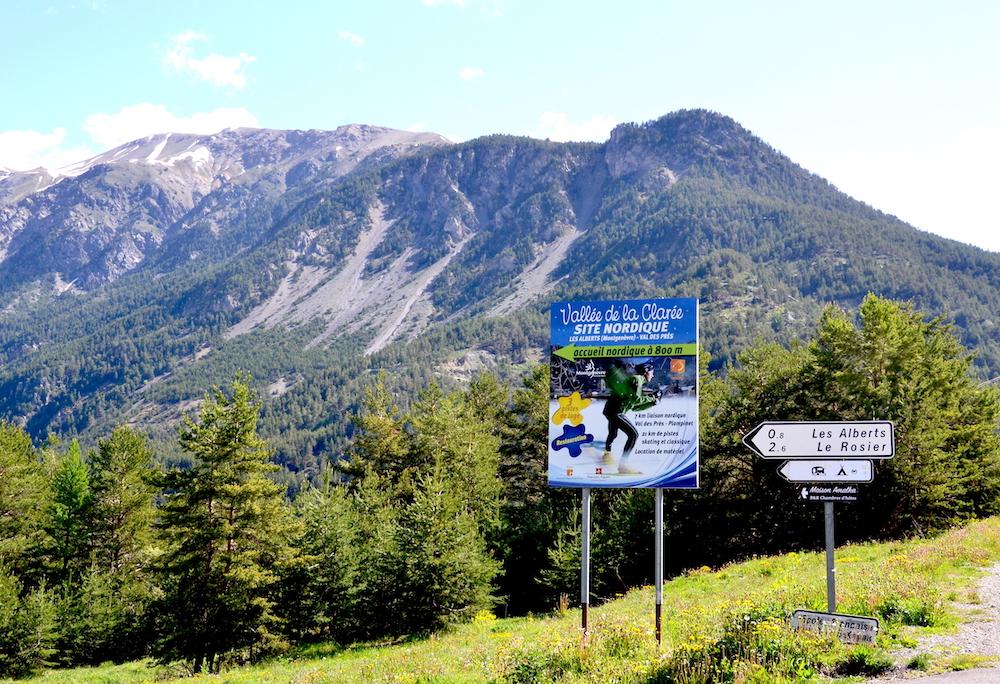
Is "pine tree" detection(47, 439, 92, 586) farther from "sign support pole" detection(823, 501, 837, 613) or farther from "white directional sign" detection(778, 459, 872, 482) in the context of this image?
"sign support pole" detection(823, 501, 837, 613)

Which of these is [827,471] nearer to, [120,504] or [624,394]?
[624,394]

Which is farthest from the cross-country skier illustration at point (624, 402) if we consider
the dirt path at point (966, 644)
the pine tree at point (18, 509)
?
the pine tree at point (18, 509)

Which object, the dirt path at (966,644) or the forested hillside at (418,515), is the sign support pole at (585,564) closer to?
the dirt path at (966,644)

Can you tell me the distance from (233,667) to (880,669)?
27.1 metres

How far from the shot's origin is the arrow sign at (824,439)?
11.3 metres

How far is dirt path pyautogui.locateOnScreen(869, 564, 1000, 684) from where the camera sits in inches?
395

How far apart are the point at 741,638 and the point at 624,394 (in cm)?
508

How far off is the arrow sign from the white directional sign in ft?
0.40

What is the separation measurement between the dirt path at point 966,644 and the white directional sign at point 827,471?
111 inches

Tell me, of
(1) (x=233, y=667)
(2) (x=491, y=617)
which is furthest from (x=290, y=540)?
(2) (x=491, y=617)

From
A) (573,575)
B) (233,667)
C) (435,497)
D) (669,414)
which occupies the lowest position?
(233,667)

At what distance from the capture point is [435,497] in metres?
32.0

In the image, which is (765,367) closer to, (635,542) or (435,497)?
(635,542)

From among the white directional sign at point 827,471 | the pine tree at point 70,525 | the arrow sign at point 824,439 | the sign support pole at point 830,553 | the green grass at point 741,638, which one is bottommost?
the pine tree at point 70,525
